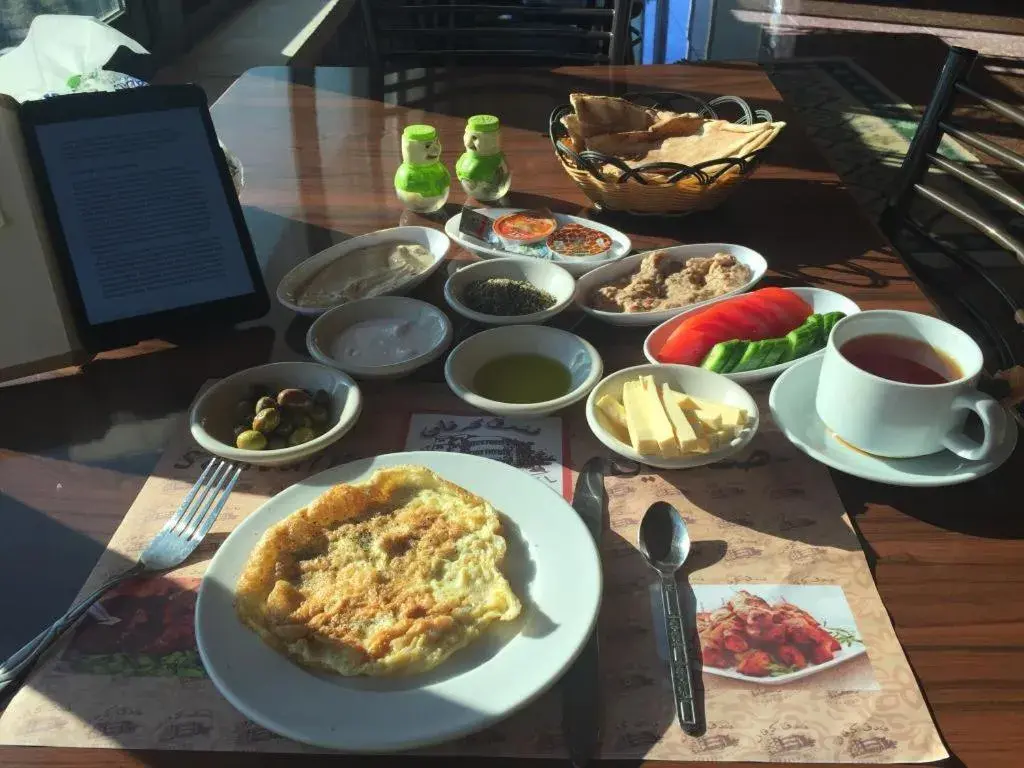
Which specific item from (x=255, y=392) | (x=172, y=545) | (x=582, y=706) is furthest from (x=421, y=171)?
(x=582, y=706)

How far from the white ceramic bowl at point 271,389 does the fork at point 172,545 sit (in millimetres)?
31

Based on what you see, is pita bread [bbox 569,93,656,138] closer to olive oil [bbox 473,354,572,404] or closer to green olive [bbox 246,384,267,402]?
olive oil [bbox 473,354,572,404]

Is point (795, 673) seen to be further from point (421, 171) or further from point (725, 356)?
point (421, 171)

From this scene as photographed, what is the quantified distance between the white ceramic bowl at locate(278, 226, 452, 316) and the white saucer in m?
0.63

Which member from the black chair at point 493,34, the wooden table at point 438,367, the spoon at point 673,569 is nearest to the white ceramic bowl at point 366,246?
the wooden table at point 438,367

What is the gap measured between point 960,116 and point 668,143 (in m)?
3.05

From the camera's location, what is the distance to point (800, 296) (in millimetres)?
1236

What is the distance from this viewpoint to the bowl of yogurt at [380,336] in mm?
1093

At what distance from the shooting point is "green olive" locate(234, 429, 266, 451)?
959 millimetres

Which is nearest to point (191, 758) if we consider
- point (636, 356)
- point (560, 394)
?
point (560, 394)

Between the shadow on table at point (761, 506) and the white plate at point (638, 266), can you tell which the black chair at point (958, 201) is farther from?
the shadow on table at point (761, 506)

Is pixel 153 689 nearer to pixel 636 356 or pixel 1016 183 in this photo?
pixel 636 356

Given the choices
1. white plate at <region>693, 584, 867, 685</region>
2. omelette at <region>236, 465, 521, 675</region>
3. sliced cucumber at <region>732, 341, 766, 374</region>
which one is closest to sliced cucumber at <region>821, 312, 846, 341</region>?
sliced cucumber at <region>732, 341, 766, 374</region>

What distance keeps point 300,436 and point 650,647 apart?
51cm
